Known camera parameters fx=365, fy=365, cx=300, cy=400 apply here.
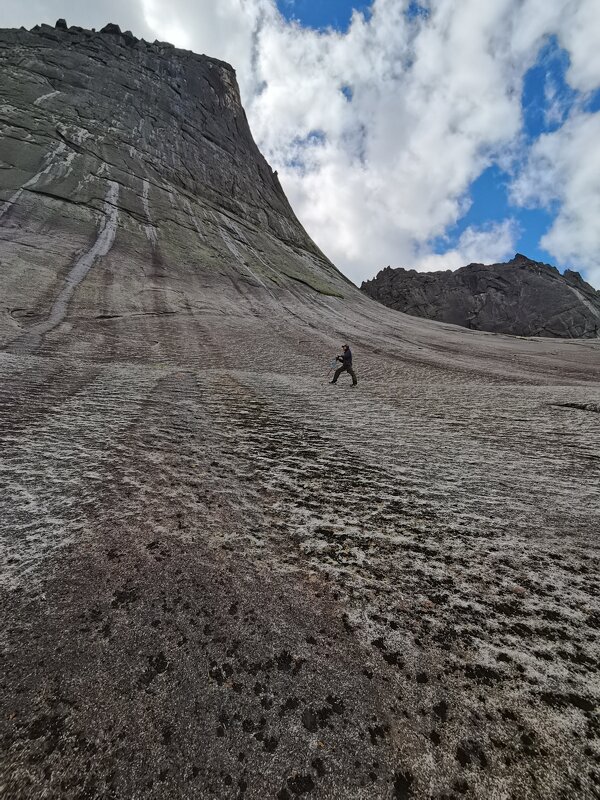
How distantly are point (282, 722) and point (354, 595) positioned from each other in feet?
3.30

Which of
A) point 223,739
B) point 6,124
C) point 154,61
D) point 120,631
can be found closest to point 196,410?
point 120,631

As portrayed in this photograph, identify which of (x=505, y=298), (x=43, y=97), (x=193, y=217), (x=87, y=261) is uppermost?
(x=43, y=97)

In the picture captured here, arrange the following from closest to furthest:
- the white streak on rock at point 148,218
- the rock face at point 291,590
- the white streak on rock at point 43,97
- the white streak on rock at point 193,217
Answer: the rock face at point 291,590 → the white streak on rock at point 148,218 → the white streak on rock at point 193,217 → the white streak on rock at point 43,97

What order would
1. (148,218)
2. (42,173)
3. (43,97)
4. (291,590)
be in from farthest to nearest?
1. (43,97)
2. (148,218)
3. (42,173)
4. (291,590)

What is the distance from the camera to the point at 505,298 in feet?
284

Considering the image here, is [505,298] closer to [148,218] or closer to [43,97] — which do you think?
[148,218]

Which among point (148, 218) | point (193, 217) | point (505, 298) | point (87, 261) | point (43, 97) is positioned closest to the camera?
point (87, 261)

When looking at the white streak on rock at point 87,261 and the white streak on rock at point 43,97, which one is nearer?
the white streak on rock at point 87,261

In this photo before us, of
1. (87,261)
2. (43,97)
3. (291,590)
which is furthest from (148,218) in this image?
(291,590)

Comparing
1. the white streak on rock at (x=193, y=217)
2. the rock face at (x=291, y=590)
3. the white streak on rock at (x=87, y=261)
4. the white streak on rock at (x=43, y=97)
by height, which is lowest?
the rock face at (x=291, y=590)

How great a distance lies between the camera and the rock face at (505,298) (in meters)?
79.5

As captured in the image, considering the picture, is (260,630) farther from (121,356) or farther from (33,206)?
(33,206)

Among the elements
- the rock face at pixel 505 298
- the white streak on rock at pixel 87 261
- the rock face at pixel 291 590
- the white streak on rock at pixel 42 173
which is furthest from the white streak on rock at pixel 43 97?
the rock face at pixel 505 298

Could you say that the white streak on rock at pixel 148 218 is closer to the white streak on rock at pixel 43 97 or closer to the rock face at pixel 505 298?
the white streak on rock at pixel 43 97
